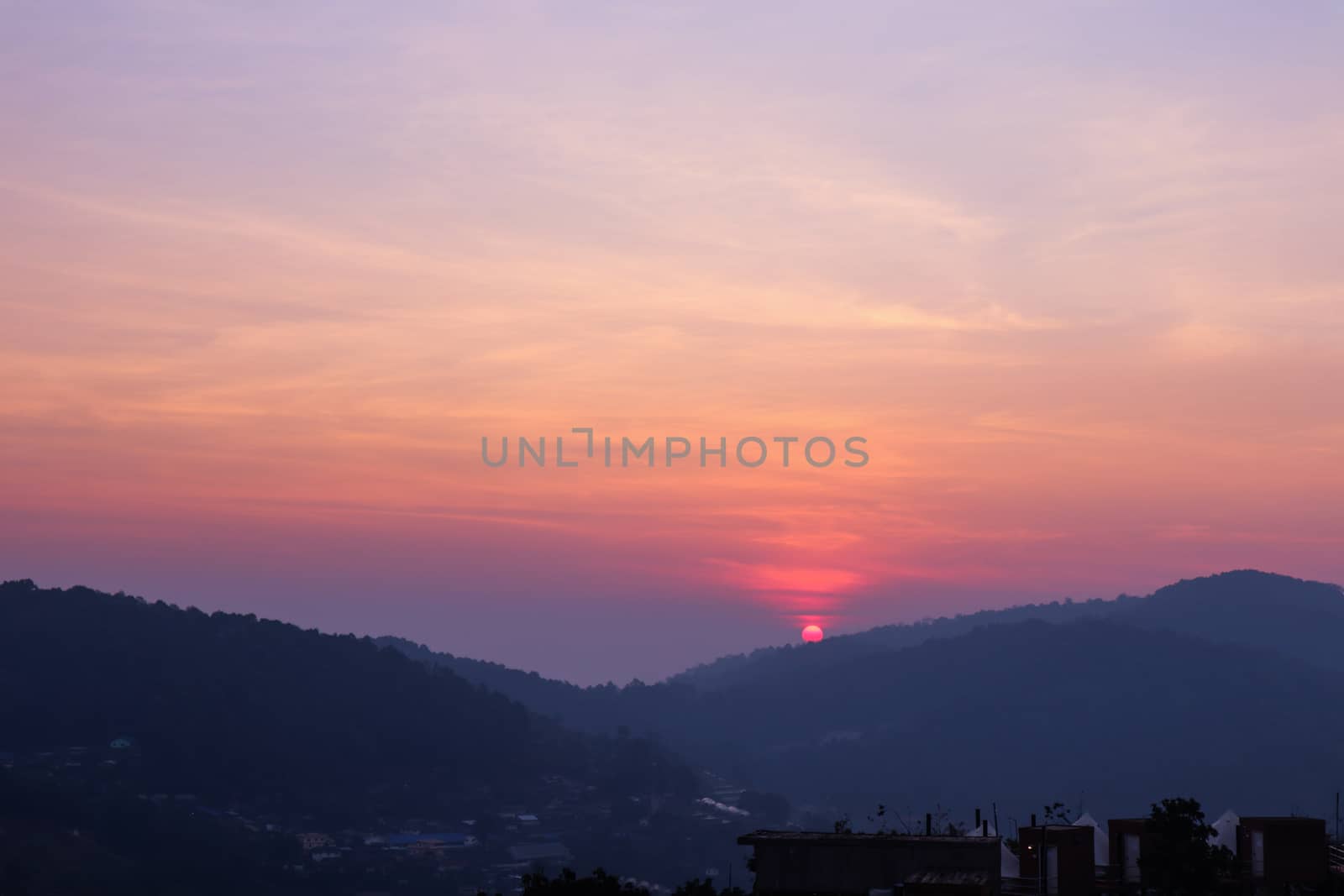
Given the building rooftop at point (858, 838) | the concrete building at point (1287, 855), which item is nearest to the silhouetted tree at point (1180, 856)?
the concrete building at point (1287, 855)

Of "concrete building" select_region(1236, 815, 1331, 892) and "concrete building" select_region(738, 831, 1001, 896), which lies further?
"concrete building" select_region(1236, 815, 1331, 892)

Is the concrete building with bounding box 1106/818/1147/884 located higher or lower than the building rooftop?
lower

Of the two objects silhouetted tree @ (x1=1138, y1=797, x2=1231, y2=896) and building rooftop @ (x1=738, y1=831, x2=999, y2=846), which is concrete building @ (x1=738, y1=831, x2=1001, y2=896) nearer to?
building rooftop @ (x1=738, y1=831, x2=999, y2=846)

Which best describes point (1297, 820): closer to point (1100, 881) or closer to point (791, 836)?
point (1100, 881)

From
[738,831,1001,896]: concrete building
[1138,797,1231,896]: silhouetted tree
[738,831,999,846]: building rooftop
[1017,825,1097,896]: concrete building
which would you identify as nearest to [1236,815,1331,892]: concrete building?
[1138,797,1231,896]: silhouetted tree

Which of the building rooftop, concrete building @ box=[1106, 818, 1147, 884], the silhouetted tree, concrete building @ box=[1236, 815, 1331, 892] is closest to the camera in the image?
the building rooftop

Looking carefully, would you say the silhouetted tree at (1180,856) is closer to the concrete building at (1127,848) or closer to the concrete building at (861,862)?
the concrete building at (1127,848)

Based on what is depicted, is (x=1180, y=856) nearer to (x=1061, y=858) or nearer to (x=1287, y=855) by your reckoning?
(x=1061, y=858)

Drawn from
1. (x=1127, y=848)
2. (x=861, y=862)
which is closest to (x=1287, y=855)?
(x=1127, y=848)
